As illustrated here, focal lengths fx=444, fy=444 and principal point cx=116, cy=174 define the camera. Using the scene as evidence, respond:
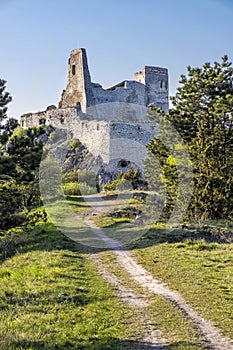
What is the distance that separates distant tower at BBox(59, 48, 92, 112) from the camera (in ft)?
147

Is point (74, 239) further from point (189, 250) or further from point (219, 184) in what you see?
point (219, 184)

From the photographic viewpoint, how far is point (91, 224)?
695 inches

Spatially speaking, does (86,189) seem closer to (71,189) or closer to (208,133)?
(71,189)

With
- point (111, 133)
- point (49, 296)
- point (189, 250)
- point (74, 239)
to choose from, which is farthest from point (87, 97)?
point (49, 296)

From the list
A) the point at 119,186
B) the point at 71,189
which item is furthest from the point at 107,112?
the point at 119,186

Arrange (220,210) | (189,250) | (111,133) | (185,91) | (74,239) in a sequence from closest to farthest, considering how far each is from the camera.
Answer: (189,250), (74,239), (220,210), (185,91), (111,133)

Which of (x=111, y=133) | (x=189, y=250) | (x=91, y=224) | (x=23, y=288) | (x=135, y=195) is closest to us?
(x=23, y=288)

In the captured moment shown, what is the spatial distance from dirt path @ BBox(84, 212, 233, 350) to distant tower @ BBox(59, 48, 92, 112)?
32.8m

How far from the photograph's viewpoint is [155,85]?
2026 inches

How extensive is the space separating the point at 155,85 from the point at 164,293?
1802 inches

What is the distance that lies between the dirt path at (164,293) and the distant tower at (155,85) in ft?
129

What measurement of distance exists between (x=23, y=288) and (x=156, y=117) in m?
14.1

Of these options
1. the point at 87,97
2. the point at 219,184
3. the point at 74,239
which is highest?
the point at 87,97

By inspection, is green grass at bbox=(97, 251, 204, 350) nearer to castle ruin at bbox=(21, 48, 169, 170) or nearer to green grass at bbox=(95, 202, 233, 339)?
green grass at bbox=(95, 202, 233, 339)
